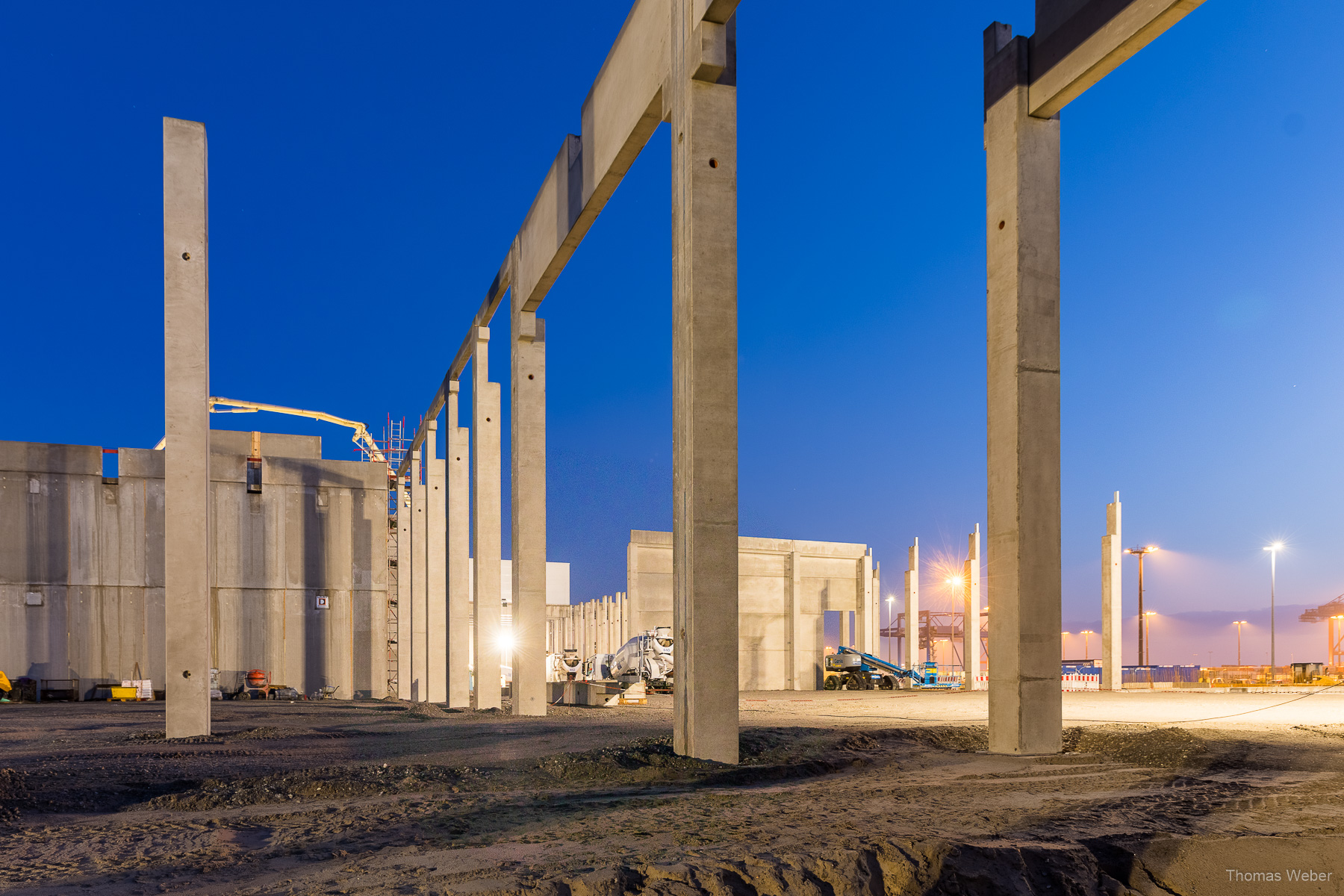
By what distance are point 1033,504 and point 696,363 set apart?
12.5 ft

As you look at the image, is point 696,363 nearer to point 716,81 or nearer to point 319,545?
point 716,81

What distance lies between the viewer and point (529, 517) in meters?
18.2

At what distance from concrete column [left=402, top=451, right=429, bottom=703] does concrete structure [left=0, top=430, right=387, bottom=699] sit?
21.8ft

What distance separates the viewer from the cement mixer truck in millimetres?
33281

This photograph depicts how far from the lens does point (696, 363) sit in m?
9.47

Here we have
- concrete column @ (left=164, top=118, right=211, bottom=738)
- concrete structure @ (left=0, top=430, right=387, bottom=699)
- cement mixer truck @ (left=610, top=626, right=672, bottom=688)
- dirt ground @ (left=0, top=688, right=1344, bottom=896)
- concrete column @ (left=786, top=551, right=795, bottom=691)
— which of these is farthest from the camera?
concrete column @ (left=786, top=551, right=795, bottom=691)

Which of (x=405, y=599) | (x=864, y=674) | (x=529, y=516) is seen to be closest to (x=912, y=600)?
(x=864, y=674)

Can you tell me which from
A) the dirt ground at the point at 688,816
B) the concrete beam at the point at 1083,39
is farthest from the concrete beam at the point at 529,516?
the concrete beam at the point at 1083,39

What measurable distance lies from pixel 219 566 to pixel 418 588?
9.77 m

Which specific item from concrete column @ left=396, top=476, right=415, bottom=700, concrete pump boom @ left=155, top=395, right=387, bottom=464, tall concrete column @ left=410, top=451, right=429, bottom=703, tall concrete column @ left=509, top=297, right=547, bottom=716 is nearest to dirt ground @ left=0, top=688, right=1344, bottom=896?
tall concrete column @ left=509, top=297, right=547, bottom=716

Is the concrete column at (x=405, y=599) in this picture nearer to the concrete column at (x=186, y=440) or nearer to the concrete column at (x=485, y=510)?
the concrete column at (x=485, y=510)

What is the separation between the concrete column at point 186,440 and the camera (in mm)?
12562

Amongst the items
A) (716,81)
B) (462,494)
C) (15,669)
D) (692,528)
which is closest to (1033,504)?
(692,528)

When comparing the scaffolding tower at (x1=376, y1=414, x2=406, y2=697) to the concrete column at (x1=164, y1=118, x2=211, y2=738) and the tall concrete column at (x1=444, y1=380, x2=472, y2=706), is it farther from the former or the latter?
the concrete column at (x1=164, y1=118, x2=211, y2=738)
